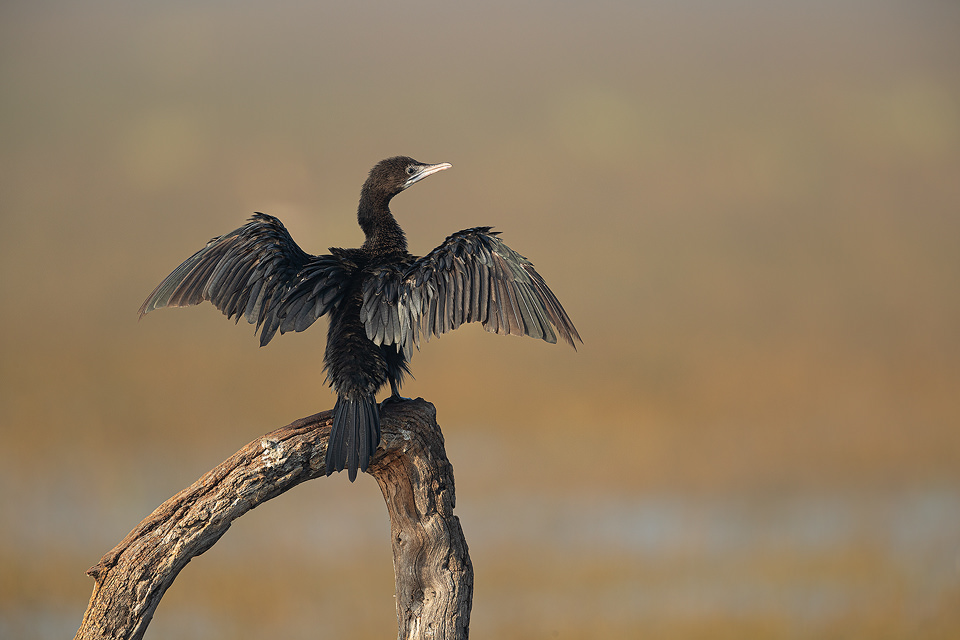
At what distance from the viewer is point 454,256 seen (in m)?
3.20

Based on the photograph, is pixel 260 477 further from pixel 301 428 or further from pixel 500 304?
pixel 500 304

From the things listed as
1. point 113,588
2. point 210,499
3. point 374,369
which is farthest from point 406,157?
point 113,588

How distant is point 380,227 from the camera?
12.2ft

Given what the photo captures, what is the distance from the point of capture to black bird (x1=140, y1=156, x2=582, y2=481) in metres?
3.10

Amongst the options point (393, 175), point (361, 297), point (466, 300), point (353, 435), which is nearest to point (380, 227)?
point (393, 175)

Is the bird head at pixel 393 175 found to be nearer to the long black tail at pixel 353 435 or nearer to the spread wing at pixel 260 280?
the spread wing at pixel 260 280

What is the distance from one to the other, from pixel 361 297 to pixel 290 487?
0.78 meters

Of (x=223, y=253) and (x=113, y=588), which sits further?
(x=223, y=253)

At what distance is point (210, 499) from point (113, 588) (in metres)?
0.45

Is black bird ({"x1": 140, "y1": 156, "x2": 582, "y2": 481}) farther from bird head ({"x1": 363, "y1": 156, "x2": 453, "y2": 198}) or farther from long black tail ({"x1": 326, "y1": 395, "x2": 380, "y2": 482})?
bird head ({"x1": 363, "y1": 156, "x2": 453, "y2": 198})

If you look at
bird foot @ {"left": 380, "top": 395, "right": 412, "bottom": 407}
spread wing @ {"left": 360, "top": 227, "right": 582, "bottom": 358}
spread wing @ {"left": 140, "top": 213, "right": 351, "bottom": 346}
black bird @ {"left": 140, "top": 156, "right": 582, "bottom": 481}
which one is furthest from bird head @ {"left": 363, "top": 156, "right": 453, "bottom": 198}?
bird foot @ {"left": 380, "top": 395, "right": 412, "bottom": 407}

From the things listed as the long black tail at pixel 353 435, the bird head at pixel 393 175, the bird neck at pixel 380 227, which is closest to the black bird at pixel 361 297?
the long black tail at pixel 353 435

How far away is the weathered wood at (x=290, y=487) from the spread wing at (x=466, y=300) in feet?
1.28

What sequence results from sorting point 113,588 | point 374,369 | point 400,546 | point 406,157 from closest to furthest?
point 113,588
point 374,369
point 400,546
point 406,157
